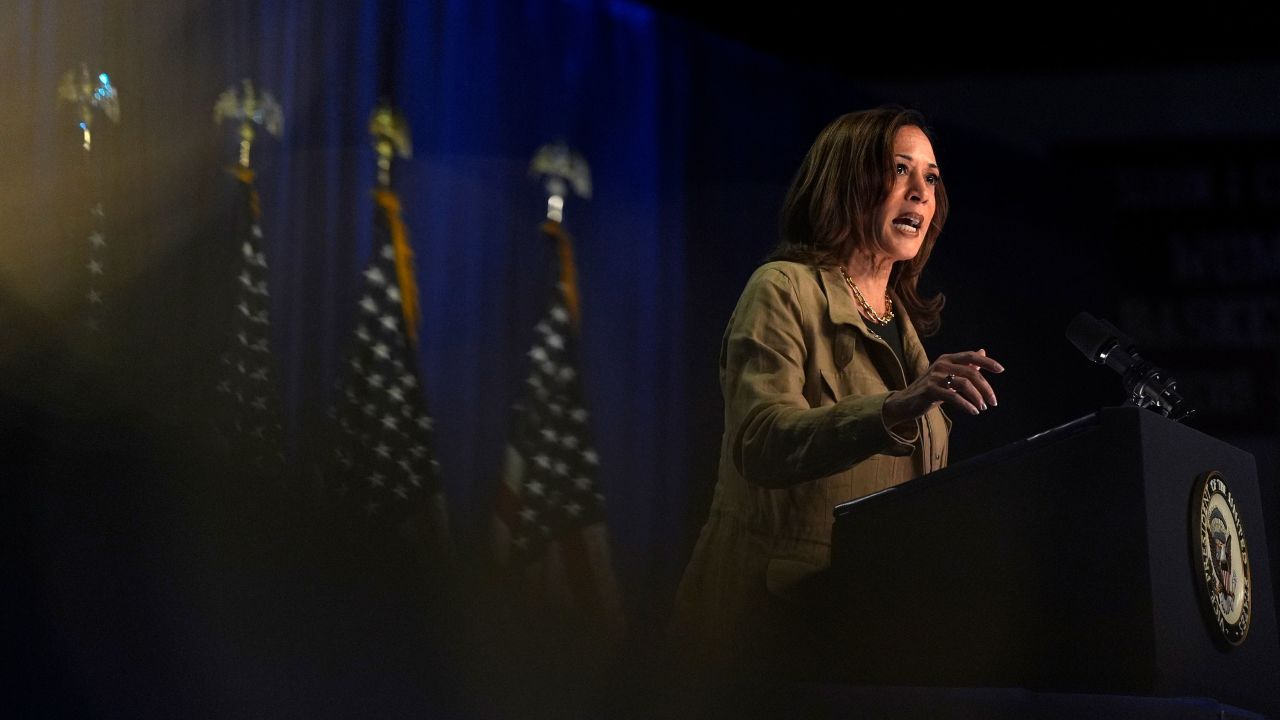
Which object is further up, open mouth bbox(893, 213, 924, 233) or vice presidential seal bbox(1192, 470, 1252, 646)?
open mouth bbox(893, 213, 924, 233)

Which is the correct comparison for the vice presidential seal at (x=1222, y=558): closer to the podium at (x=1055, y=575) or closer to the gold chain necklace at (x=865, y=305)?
the podium at (x=1055, y=575)

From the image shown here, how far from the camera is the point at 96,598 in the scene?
90.5 inches

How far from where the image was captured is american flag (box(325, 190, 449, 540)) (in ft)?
12.8

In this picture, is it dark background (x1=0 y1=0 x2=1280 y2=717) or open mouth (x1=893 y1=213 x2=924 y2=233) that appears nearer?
→ open mouth (x1=893 y1=213 x2=924 y2=233)

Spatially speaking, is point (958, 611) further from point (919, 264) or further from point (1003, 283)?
point (1003, 283)

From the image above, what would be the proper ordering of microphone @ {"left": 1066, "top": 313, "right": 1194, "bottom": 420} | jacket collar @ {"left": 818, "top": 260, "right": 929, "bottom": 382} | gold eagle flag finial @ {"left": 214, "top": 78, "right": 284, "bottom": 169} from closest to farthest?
1. microphone @ {"left": 1066, "top": 313, "right": 1194, "bottom": 420}
2. jacket collar @ {"left": 818, "top": 260, "right": 929, "bottom": 382}
3. gold eagle flag finial @ {"left": 214, "top": 78, "right": 284, "bottom": 169}

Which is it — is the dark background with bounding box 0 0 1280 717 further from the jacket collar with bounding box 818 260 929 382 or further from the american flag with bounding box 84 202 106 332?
the jacket collar with bounding box 818 260 929 382

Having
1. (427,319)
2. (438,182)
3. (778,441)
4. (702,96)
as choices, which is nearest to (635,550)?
(427,319)

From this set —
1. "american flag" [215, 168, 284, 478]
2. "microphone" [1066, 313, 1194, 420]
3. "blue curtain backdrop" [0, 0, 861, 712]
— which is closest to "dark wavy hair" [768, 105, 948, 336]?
"microphone" [1066, 313, 1194, 420]

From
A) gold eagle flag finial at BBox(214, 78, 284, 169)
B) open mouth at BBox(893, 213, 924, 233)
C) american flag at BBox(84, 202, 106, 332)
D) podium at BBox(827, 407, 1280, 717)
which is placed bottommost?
podium at BBox(827, 407, 1280, 717)

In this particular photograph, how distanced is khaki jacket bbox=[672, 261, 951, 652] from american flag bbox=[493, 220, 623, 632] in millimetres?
2770

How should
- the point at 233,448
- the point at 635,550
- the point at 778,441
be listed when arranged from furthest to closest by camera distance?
1. the point at 635,550
2. the point at 233,448
3. the point at 778,441

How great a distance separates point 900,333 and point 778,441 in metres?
0.38

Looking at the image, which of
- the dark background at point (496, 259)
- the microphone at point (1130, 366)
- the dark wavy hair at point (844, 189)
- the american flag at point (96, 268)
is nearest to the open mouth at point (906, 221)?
the dark wavy hair at point (844, 189)
